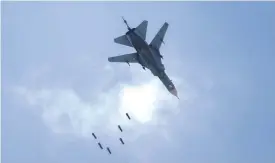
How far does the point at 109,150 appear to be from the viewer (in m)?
147

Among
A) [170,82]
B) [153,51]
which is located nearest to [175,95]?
[170,82]

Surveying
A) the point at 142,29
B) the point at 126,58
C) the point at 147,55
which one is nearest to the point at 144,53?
the point at 147,55

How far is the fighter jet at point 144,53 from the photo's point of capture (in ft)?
454

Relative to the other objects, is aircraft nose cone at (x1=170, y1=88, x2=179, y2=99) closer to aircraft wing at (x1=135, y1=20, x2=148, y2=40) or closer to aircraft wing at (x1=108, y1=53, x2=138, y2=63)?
aircraft wing at (x1=108, y1=53, x2=138, y2=63)

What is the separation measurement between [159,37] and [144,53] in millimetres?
8398

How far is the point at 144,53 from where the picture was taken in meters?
138

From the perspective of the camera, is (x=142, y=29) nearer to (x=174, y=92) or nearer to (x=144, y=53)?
(x=144, y=53)

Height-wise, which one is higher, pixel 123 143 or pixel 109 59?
pixel 109 59

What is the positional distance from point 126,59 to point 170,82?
12.9 meters

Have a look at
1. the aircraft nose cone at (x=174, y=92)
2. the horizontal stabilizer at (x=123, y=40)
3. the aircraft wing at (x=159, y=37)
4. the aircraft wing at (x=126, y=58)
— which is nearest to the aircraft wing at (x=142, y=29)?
the aircraft wing at (x=159, y=37)

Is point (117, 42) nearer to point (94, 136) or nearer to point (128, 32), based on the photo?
point (128, 32)

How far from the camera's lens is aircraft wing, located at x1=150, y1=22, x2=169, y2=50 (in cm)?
14225

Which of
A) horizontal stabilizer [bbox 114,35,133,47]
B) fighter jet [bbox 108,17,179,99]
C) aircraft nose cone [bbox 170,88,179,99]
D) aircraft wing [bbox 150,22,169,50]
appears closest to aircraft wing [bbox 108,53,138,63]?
fighter jet [bbox 108,17,179,99]

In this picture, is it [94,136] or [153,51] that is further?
[94,136]
